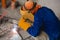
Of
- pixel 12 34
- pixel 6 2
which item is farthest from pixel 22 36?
pixel 6 2

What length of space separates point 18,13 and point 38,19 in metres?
0.67

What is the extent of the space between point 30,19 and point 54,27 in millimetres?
350

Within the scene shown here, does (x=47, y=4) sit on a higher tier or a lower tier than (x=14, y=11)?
higher

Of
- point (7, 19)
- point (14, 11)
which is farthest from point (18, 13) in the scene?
point (7, 19)

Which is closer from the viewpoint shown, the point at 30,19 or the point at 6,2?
the point at 30,19

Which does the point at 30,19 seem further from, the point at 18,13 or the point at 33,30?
the point at 18,13

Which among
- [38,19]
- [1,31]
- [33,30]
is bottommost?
[1,31]

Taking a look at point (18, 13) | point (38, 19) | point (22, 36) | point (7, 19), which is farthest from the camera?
point (18, 13)

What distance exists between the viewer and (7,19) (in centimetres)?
177

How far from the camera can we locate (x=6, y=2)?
7.13 feet

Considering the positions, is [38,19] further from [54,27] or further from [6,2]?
[6,2]

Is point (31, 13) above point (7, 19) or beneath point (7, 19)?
above

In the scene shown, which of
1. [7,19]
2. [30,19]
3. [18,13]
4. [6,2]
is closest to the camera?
[30,19]

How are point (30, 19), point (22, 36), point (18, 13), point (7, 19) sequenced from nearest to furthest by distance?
point (22, 36), point (30, 19), point (7, 19), point (18, 13)
